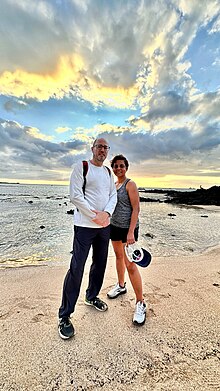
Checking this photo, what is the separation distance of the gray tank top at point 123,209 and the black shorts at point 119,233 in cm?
7

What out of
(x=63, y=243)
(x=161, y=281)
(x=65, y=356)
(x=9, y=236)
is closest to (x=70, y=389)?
(x=65, y=356)

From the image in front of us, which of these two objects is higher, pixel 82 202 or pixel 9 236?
pixel 82 202

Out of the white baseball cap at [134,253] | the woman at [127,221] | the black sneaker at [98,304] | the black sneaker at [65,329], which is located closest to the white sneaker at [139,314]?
the woman at [127,221]

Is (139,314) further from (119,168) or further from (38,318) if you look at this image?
(119,168)

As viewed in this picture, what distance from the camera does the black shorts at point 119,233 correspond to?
327 cm

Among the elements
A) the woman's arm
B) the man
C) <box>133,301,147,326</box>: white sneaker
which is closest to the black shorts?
the woman's arm

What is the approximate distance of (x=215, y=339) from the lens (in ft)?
8.75

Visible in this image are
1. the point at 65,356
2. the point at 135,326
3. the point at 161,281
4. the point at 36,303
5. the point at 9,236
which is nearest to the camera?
the point at 65,356

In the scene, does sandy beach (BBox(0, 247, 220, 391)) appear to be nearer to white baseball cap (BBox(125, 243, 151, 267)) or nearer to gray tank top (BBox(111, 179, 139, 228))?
white baseball cap (BBox(125, 243, 151, 267))

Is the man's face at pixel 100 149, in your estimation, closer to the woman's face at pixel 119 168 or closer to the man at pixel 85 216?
the man at pixel 85 216

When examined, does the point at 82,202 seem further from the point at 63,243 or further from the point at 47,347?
the point at 63,243

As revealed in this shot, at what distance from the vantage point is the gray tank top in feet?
10.7

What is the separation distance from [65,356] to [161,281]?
2.64m

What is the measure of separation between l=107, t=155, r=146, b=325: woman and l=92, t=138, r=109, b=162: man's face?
1.19ft
